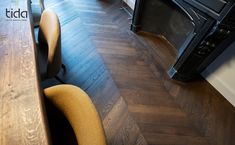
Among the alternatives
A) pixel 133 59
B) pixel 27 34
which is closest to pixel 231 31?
pixel 133 59

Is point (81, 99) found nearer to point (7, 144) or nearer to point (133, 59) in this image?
point (7, 144)

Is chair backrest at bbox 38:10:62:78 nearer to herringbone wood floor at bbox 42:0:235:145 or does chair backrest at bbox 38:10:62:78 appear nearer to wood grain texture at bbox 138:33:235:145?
herringbone wood floor at bbox 42:0:235:145

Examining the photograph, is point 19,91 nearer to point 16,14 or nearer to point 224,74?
point 16,14

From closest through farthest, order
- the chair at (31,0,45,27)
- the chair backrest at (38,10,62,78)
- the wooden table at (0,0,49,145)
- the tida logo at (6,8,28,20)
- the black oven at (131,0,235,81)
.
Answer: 1. the wooden table at (0,0,49,145)
2. the chair backrest at (38,10,62,78)
3. the tida logo at (6,8,28,20)
4. the black oven at (131,0,235,81)
5. the chair at (31,0,45,27)

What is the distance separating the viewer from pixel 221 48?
150 centimetres

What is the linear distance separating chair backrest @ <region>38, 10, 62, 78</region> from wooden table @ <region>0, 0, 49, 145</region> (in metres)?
0.10

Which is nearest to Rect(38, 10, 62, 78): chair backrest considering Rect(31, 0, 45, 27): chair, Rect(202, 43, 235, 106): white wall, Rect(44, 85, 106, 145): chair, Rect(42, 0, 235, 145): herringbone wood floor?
Rect(44, 85, 106, 145): chair

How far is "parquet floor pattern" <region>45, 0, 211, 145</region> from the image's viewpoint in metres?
1.42

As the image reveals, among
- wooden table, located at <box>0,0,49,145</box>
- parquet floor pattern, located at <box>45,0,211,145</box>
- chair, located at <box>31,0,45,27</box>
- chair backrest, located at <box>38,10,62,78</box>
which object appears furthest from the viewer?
chair, located at <box>31,0,45,27</box>

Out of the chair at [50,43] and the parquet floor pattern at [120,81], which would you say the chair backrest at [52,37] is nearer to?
the chair at [50,43]

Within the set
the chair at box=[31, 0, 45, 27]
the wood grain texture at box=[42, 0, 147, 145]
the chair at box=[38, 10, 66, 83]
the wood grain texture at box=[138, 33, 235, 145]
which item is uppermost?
the chair at box=[38, 10, 66, 83]

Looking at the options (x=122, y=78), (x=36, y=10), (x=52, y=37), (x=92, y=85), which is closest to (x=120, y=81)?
(x=122, y=78)

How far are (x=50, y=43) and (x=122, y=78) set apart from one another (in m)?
0.92

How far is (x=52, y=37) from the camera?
3.21 feet
